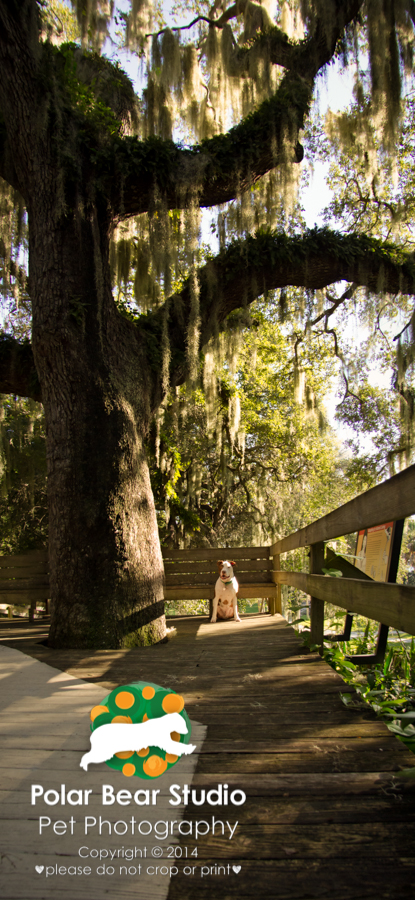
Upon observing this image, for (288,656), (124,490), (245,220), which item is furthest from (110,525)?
(245,220)

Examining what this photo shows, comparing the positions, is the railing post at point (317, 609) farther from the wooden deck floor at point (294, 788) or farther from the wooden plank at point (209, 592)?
the wooden plank at point (209, 592)

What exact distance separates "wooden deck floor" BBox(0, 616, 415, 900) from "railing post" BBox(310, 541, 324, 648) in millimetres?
415

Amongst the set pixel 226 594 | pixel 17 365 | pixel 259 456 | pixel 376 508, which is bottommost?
pixel 226 594

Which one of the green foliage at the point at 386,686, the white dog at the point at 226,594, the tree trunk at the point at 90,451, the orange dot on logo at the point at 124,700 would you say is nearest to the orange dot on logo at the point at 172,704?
the orange dot on logo at the point at 124,700

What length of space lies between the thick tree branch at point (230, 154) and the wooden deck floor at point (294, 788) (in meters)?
4.68

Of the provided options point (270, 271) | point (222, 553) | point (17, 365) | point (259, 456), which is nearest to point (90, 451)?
point (17, 365)

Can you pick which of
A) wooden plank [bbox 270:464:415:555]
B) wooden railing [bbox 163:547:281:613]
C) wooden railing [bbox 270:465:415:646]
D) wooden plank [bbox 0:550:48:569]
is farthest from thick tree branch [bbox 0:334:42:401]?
wooden plank [bbox 270:464:415:555]

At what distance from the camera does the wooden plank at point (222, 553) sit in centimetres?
672

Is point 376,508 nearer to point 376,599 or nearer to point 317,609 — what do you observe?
point 376,599

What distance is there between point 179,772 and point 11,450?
8.78 m

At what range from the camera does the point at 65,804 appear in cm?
139

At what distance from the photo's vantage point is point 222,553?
682 centimetres

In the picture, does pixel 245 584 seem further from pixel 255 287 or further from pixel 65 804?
pixel 65 804

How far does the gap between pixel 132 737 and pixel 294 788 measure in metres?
0.53
